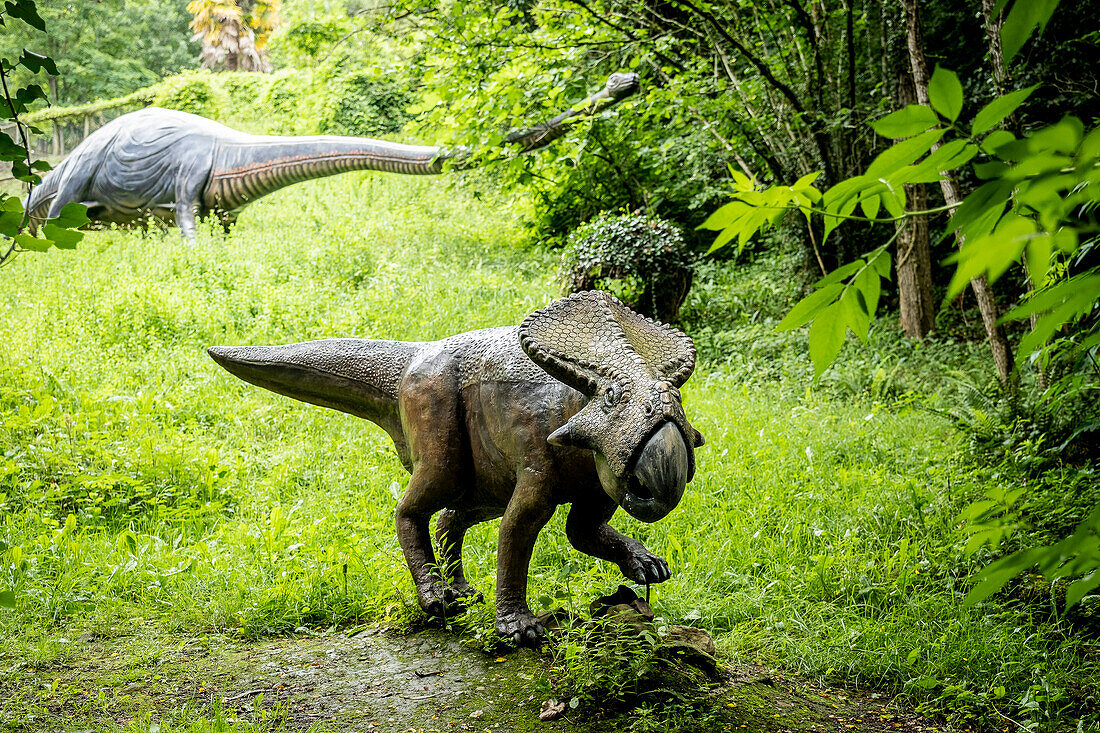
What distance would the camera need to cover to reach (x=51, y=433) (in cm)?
593

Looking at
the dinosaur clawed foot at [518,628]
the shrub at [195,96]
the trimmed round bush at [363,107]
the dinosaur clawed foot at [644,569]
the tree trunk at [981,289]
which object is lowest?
the dinosaur clawed foot at [518,628]

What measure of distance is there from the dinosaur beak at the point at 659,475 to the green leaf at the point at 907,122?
1528 millimetres

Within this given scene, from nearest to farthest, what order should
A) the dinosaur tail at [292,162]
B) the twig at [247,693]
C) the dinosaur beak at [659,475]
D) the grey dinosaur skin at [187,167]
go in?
the dinosaur beak at [659,475] < the twig at [247,693] < the dinosaur tail at [292,162] < the grey dinosaur skin at [187,167]

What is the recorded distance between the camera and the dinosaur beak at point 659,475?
255cm

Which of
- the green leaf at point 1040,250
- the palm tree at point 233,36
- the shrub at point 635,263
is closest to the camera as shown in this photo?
the green leaf at point 1040,250

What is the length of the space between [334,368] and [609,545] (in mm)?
1403

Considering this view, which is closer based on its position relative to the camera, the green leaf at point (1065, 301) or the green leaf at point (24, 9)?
the green leaf at point (1065, 301)

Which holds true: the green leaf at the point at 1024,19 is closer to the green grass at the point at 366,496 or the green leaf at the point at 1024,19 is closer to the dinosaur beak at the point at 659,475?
the dinosaur beak at the point at 659,475

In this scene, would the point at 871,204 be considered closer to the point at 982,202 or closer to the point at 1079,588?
the point at 982,202

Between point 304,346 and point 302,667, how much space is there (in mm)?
1317

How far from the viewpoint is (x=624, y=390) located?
273cm

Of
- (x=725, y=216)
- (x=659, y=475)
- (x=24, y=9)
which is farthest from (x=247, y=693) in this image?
(x=725, y=216)

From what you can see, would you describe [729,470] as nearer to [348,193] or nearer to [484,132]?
[484,132]

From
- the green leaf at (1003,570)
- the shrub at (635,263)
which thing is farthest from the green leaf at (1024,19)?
the shrub at (635,263)
